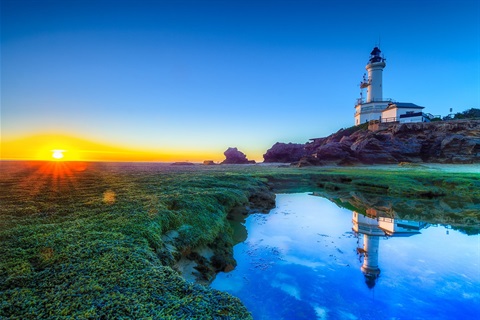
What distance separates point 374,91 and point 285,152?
122ft

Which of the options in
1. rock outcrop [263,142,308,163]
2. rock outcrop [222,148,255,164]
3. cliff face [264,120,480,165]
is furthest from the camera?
rock outcrop [222,148,255,164]

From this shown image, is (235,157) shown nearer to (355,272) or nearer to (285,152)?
(285,152)

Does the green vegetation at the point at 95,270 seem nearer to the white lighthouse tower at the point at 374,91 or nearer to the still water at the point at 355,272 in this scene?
the still water at the point at 355,272

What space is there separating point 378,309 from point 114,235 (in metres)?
8.21

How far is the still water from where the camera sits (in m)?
7.33

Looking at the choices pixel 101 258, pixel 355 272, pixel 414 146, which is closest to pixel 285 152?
pixel 414 146

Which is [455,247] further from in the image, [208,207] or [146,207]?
[146,207]

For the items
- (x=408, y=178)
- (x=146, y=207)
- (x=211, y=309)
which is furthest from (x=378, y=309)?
(x=408, y=178)

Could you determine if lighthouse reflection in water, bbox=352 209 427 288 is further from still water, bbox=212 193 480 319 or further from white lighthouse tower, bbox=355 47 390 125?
white lighthouse tower, bbox=355 47 390 125

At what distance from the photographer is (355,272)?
938 cm

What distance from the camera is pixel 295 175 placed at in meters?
41.2

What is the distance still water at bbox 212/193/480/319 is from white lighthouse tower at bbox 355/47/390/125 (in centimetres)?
7660

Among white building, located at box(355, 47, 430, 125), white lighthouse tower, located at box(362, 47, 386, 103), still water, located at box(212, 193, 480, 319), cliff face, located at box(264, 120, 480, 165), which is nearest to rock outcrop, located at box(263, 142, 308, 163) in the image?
white building, located at box(355, 47, 430, 125)

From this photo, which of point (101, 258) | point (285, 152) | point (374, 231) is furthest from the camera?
point (285, 152)
